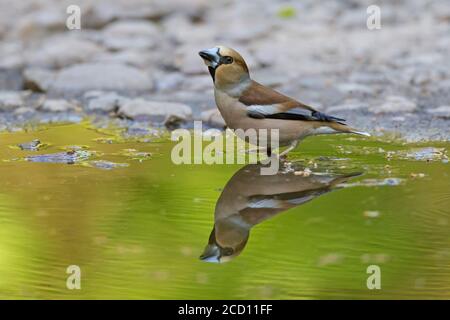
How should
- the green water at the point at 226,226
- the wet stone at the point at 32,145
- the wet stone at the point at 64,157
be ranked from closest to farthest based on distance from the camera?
the green water at the point at 226,226, the wet stone at the point at 64,157, the wet stone at the point at 32,145

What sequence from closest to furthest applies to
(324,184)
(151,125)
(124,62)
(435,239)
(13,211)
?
(435,239) < (13,211) < (324,184) < (151,125) < (124,62)

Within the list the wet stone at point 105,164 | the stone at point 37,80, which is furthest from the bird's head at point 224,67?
the stone at point 37,80

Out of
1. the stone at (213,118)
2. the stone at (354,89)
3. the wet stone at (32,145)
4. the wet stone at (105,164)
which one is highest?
the stone at (354,89)

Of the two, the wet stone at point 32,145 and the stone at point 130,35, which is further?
the stone at point 130,35

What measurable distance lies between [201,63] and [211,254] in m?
5.89

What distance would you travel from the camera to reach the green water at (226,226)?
3826 millimetres

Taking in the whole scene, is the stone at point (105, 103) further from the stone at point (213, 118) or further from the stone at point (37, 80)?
the stone at point (213, 118)

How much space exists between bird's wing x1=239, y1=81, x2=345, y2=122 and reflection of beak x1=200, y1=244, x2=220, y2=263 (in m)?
1.98

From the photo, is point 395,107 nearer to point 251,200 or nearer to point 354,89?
point 354,89

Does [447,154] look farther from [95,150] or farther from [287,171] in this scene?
[95,150]

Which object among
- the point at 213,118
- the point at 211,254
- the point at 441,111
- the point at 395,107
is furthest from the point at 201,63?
the point at 211,254
